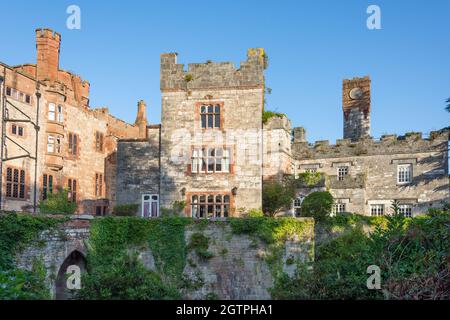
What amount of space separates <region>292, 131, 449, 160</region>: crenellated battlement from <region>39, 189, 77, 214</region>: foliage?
702 inches

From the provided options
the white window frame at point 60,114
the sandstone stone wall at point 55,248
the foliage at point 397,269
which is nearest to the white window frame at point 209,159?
the sandstone stone wall at point 55,248

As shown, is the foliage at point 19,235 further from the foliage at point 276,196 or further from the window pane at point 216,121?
the foliage at point 276,196

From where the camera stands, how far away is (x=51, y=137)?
3034 centimetres

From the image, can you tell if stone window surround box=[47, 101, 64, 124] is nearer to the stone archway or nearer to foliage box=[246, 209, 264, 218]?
the stone archway

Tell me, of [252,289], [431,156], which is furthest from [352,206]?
[252,289]

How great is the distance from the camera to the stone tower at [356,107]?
39.4 metres

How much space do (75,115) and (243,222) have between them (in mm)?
16549

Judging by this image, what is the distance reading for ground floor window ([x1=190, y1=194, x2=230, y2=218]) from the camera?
2792 cm

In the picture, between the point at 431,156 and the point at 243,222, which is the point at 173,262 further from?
the point at 431,156

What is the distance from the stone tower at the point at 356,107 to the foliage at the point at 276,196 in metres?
13.1

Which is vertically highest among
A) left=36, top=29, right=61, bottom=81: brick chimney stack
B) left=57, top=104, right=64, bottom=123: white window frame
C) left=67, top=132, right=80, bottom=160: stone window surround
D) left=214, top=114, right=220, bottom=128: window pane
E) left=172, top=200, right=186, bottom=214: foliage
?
left=36, top=29, right=61, bottom=81: brick chimney stack

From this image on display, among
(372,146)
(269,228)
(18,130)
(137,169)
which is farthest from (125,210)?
(372,146)

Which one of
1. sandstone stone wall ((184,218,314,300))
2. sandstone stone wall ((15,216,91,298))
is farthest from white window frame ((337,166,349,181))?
sandstone stone wall ((15,216,91,298))

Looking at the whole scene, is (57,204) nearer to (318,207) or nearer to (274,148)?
(274,148)
